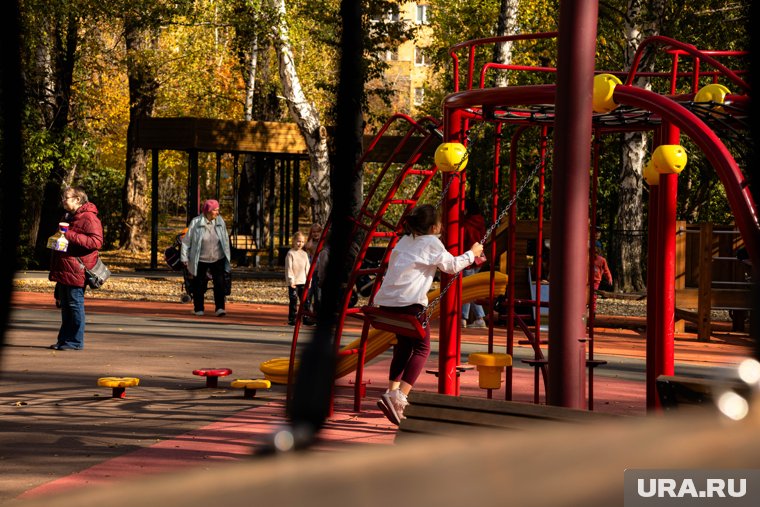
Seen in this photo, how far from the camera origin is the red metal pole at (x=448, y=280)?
6.93 metres

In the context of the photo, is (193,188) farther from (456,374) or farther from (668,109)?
(668,109)

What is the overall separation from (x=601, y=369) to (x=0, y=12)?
9.88 metres

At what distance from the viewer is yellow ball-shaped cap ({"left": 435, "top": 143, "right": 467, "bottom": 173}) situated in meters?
6.57

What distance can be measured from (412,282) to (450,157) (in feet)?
2.61

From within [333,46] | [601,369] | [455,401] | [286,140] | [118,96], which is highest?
[118,96]

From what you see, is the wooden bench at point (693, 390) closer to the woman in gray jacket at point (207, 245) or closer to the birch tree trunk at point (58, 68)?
the birch tree trunk at point (58, 68)

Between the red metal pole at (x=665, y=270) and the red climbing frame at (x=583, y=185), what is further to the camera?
the red metal pole at (x=665, y=270)

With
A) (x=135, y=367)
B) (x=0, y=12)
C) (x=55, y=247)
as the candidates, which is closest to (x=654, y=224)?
(x=135, y=367)

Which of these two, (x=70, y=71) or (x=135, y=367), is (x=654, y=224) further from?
(x=70, y=71)

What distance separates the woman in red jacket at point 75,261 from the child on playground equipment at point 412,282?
3.90 m

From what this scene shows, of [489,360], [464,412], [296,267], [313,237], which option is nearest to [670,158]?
[489,360]

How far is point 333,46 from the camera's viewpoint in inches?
27.9

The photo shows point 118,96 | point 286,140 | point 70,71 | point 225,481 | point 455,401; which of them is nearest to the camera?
point 225,481

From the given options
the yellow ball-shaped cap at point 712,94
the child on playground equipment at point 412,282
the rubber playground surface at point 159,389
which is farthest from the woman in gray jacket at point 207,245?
the yellow ball-shaped cap at point 712,94
